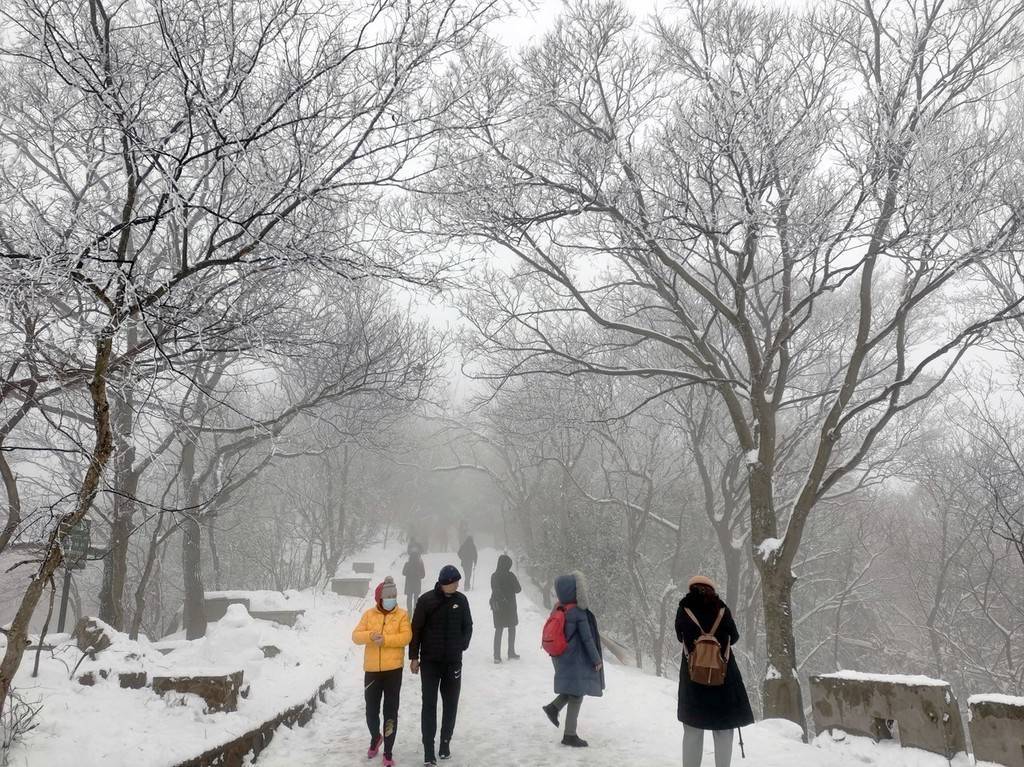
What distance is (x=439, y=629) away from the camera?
5.79 m

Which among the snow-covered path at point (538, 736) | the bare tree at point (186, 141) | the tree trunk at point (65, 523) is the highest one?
the bare tree at point (186, 141)

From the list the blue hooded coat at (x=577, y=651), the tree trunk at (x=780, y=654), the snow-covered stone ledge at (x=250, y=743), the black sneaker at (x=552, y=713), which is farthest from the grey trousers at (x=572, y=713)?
the tree trunk at (x=780, y=654)

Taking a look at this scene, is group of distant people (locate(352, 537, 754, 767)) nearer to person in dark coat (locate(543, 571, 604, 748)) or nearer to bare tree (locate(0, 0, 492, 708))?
person in dark coat (locate(543, 571, 604, 748))

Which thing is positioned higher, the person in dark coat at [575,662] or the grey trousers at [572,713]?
the person in dark coat at [575,662]

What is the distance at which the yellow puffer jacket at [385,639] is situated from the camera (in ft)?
19.1

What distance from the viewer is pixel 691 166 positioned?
26.0 feet

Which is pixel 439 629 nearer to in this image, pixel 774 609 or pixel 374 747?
pixel 374 747

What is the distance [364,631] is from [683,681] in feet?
9.08

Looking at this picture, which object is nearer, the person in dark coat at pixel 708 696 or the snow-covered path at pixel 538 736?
the person in dark coat at pixel 708 696

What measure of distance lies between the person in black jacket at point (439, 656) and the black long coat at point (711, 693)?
1.78 metres

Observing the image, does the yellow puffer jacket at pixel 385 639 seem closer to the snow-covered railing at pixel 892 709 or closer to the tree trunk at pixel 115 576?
the snow-covered railing at pixel 892 709

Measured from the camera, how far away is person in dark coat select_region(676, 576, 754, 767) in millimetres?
4836

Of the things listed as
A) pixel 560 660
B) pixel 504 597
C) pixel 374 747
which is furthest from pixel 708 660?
pixel 504 597

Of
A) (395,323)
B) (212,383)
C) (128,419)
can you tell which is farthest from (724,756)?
(212,383)
